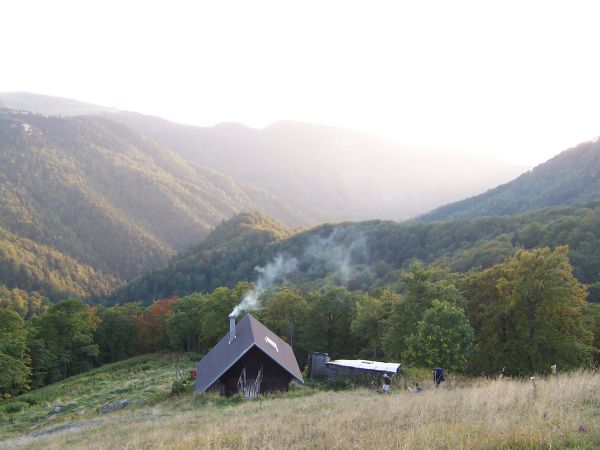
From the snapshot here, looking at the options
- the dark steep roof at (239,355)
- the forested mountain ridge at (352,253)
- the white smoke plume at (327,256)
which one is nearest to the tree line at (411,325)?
the dark steep roof at (239,355)

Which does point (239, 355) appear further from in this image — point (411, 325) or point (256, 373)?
point (411, 325)

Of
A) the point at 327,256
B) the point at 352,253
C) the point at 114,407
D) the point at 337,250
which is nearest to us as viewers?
the point at 114,407

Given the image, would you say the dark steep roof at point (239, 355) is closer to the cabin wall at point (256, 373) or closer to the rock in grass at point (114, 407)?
the cabin wall at point (256, 373)

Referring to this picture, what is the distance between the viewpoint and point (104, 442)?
13.0 m

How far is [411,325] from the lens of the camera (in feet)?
123

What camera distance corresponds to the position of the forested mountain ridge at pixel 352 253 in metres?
123

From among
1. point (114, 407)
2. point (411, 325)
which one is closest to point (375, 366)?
point (411, 325)

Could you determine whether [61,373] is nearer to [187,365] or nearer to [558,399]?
[187,365]

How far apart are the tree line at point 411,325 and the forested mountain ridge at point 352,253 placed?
162 ft

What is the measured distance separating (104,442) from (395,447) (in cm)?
933

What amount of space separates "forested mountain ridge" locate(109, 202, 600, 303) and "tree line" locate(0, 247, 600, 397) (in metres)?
49.3

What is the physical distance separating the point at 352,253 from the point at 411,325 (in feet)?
456

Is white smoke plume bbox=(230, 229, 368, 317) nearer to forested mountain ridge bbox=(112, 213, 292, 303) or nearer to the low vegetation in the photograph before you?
forested mountain ridge bbox=(112, 213, 292, 303)

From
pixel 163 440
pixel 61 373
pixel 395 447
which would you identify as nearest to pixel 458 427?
pixel 395 447
